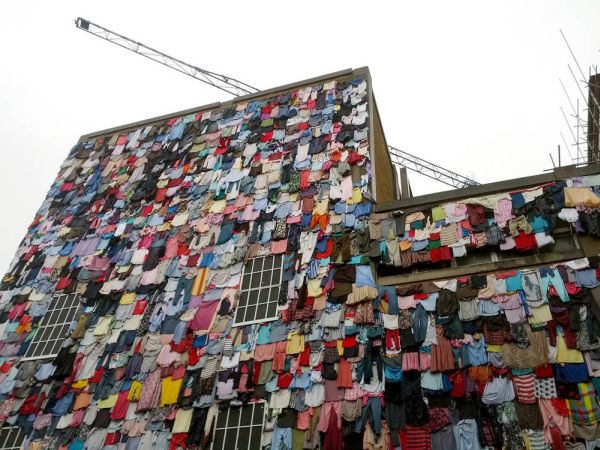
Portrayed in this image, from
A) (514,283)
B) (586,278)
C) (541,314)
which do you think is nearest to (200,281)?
(514,283)

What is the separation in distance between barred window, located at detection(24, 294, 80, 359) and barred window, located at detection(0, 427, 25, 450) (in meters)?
2.42

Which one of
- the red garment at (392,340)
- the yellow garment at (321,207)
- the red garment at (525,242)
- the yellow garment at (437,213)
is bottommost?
the red garment at (392,340)

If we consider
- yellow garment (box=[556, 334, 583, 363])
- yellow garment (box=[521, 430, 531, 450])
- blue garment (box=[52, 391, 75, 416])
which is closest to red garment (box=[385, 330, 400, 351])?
yellow garment (box=[521, 430, 531, 450])

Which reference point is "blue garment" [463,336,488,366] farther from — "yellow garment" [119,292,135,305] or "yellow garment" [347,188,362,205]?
"yellow garment" [119,292,135,305]

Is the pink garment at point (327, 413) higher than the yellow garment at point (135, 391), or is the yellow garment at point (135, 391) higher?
the yellow garment at point (135, 391)

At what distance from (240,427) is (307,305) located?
12.6 feet

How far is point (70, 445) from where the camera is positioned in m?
14.0

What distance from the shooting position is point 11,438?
50.0 feet

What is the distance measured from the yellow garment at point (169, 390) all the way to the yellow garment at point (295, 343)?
3433mm

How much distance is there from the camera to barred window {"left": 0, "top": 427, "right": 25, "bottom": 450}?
15.1 metres

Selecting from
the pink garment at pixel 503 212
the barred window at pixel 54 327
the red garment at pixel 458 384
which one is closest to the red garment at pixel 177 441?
the barred window at pixel 54 327

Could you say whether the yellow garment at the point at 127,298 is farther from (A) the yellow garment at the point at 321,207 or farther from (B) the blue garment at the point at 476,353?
(B) the blue garment at the point at 476,353

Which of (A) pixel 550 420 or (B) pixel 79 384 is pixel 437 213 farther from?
(B) pixel 79 384

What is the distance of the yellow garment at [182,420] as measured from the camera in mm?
13195
